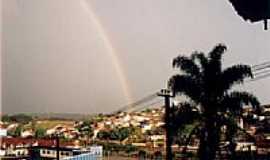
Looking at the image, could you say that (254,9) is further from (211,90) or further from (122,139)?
(122,139)

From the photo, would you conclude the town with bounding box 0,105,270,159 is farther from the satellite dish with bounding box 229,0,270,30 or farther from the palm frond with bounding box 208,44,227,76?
the satellite dish with bounding box 229,0,270,30

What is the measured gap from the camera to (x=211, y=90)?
17.3 metres

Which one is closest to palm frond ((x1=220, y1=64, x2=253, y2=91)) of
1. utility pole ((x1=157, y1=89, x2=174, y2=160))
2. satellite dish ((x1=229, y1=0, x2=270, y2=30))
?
utility pole ((x1=157, y1=89, x2=174, y2=160))

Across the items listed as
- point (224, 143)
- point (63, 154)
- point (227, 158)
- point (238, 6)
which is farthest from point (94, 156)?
point (238, 6)

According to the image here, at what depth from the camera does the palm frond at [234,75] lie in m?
17.4

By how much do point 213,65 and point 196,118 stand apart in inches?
74.7

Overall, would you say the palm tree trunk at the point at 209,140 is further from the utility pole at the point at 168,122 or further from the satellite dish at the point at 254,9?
the satellite dish at the point at 254,9

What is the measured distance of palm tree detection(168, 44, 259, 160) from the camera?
1702cm

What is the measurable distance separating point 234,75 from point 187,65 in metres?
1.57

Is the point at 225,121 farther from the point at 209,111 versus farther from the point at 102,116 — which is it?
the point at 102,116

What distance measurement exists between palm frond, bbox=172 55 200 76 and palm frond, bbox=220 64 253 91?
889 mm

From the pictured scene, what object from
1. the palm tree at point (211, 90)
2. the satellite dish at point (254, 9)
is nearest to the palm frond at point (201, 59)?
the palm tree at point (211, 90)

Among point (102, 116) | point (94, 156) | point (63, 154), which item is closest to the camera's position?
point (94, 156)

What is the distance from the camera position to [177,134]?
17.7 m
